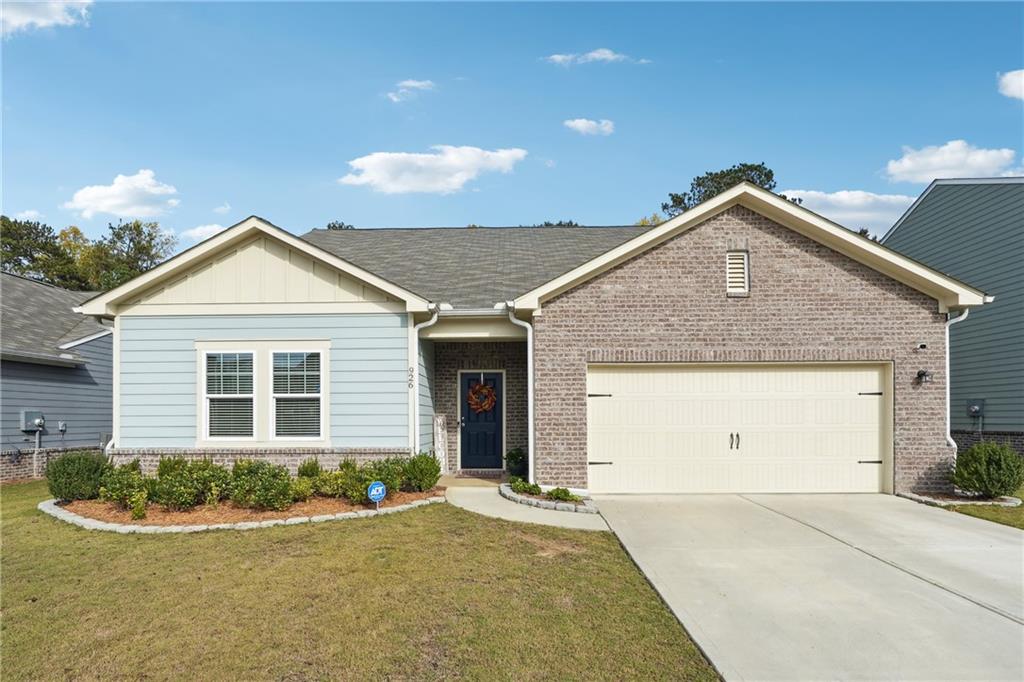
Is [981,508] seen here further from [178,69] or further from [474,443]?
[178,69]

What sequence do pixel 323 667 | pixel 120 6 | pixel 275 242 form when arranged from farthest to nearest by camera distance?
pixel 120 6, pixel 275 242, pixel 323 667

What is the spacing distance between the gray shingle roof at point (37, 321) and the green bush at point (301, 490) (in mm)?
9459

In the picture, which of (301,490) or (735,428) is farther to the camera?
(735,428)

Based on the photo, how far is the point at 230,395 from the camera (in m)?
11.2

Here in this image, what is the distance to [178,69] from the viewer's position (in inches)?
583

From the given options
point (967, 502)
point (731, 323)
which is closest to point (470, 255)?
point (731, 323)

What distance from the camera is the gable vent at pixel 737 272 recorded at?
1080 cm

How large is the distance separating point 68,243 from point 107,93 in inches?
1462

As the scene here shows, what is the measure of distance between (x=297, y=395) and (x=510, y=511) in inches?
178

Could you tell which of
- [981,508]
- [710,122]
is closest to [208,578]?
[981,508]

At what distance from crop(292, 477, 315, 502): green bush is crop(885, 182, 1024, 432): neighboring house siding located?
14962 millimetres

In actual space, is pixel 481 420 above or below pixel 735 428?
below

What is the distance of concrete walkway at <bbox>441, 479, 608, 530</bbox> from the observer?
8562 millimetres

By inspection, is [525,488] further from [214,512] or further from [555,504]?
[214,512]
